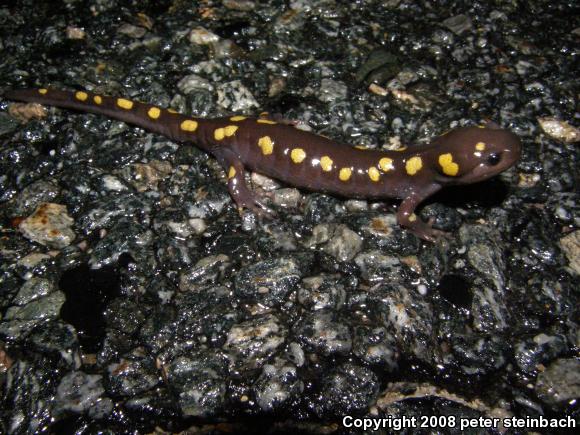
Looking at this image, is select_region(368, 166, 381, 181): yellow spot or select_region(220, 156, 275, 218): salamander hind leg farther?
select_region(368, 166, 381, 181): yellow spot

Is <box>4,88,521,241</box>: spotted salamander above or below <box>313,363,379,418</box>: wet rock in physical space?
above

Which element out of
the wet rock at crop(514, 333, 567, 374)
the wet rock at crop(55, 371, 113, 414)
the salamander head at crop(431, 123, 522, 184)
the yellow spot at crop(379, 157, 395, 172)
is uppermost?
the salamander head at crop(431, 123, 522, 184)

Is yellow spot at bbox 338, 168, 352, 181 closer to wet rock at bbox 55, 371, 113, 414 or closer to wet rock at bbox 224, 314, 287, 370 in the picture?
wet rock at bbox 224, 314, 287, 370

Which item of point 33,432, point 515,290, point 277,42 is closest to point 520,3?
point 277,42

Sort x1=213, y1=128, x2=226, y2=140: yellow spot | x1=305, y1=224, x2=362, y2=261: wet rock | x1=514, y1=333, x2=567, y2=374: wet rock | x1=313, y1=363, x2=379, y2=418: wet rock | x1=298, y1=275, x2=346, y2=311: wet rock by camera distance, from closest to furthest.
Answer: x1=313, y1=363, x2=379, y2=418: wet rock
x1=514, y1=333, x2=567, y2=374: wet rock
x1=298, y1=275, x2=346, y2=311: wet rock
x1=305, y1=224, x2=362, y2=261: wet rock
x1=213, y1=128, x2=226, y2=140: yellow spot

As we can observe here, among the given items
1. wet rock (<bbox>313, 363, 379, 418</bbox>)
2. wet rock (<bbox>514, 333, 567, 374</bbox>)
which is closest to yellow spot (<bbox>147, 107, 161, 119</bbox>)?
wet rock (<bbox>313, 363, 379, 418</bbox>)

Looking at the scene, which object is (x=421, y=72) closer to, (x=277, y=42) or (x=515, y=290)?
(x=277, y=42)

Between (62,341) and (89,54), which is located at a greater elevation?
(89,54)

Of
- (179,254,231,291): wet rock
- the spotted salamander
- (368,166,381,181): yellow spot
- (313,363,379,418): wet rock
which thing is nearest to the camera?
(313,363,379,418): wet rock
